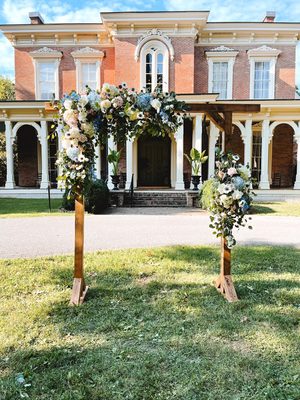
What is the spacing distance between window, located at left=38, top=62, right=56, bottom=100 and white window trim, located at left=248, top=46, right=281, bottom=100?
11.1 m

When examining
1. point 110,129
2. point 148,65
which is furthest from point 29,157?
point 110,129

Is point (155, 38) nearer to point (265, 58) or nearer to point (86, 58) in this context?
point (86, 58)

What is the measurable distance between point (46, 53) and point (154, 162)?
28.2ft

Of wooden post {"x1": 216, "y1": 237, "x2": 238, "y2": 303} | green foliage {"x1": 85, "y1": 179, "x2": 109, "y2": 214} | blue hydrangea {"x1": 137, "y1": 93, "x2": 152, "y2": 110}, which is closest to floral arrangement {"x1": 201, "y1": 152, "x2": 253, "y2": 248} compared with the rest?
wooden post {"x1": 216, "y1": 237, "x2": 238, "y2": 303}

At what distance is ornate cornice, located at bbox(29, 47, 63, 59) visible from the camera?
62.8 ft

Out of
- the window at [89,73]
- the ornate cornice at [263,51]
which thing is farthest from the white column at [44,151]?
the ornate cornice at [263,51]

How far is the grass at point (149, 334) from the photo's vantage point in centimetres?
260

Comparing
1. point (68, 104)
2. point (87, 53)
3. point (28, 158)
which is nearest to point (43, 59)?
point (87, 53)

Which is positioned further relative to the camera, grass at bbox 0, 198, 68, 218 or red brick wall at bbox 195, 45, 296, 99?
red brick wall at bbox 195, 45, 296, 99

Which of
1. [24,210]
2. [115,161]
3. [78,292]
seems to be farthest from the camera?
[115,161]

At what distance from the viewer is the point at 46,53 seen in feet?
63.0

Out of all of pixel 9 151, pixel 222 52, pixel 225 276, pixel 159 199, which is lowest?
pixel 225 276

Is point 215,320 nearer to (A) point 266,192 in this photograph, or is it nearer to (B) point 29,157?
(A) point 266,192

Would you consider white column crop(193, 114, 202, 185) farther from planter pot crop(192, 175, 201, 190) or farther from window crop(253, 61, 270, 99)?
window crop(253, 61, 270, 99)
